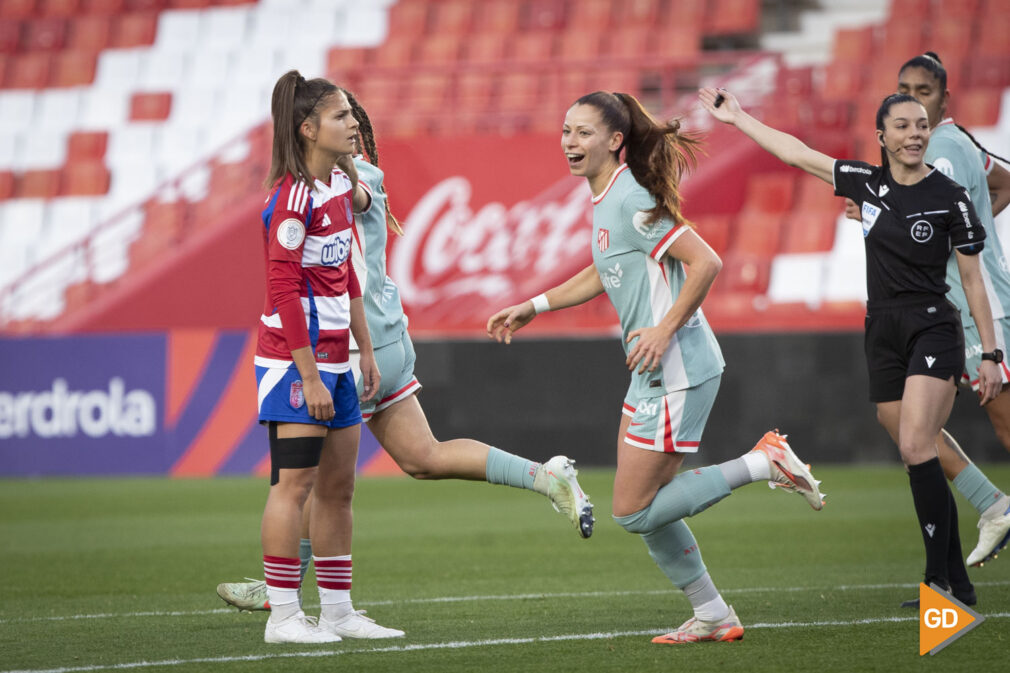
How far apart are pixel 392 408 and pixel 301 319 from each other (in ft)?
2.89

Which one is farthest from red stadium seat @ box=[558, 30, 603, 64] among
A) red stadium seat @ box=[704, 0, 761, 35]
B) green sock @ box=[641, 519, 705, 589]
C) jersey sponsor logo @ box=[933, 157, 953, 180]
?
green sock @ box=[641, 519, 705, 589]

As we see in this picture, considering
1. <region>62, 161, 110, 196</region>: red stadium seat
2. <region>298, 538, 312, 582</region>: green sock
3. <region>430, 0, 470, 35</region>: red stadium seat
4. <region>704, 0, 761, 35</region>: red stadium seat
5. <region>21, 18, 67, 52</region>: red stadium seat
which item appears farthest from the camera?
<region>21, 18, 67, 52</region>: red stadium seat

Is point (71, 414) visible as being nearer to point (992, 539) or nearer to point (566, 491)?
point (566, 491)

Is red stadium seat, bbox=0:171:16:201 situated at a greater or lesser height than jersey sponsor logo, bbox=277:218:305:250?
greater

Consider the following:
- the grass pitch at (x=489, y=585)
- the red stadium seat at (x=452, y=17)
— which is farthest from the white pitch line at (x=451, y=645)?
the red stadium seat at (x=452, y=17)

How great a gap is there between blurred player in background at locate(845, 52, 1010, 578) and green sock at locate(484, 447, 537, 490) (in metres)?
1.76

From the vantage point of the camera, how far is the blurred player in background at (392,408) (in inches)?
218

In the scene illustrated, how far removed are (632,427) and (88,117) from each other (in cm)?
2014

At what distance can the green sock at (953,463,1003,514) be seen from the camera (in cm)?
613

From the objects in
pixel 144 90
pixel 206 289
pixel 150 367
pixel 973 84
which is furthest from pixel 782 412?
pixel 144 90

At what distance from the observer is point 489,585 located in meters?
6.96

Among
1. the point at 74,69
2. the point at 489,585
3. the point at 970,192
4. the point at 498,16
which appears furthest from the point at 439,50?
the point at 970,192

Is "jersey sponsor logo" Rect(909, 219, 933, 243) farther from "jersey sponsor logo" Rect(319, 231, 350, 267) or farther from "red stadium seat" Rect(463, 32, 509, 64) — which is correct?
"red stadium seat" Rect(463, 32, 509, 64)

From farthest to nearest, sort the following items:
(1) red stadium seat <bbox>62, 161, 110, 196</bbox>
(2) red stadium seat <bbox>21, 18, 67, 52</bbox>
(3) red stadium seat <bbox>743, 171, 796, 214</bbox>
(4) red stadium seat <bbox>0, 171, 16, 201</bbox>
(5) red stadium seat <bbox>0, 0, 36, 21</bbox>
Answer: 1. (5) red stadium seat <bbox>0, 0, 36, 21</bbox>
2. (2) red stadium seat <bbox>21, 18, 67, 52</bbox>
3. (4) red stadium seat <bbox>0, 171, 16, 201</bbox>
4. (1) red stadium seat <bbox>62, 161, 110, 196</bbox>
5. (3) red stadium seat <bbox>743, 171, 796, 214</bbox>
